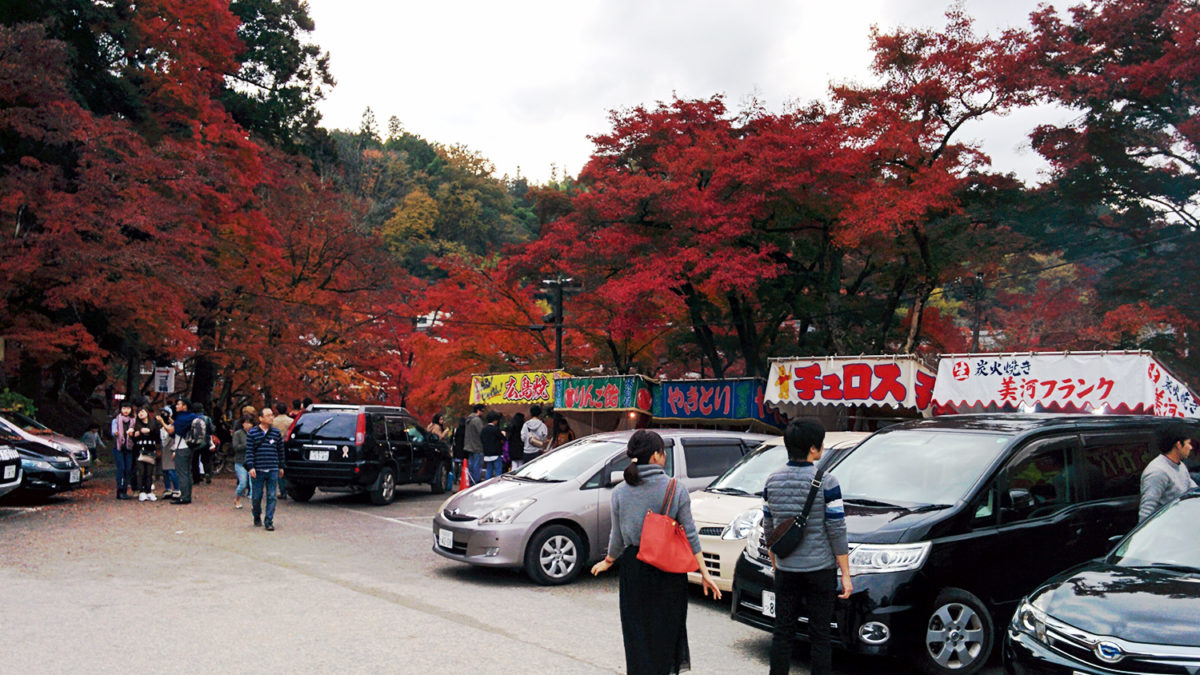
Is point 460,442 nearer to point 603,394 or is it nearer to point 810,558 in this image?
point 603,394

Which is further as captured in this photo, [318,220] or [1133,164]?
[318,220]

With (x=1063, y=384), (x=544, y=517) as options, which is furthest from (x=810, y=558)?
(x=1063, y=384)

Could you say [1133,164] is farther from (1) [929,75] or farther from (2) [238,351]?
(2) [238,351]

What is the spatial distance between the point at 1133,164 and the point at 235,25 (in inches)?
888

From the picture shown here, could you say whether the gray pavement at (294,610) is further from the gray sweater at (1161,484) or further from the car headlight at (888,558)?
the gray sweater at (1161,484)

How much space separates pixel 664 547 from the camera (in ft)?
16.5

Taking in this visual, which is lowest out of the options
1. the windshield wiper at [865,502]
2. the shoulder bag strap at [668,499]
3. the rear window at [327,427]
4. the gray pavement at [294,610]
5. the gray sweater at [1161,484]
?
the gray pavement at [294,610]

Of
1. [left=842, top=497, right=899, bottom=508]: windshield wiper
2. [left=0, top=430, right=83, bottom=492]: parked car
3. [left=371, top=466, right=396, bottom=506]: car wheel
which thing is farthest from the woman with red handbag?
[left=0, top=430, right=83, bottom=492]: parked car

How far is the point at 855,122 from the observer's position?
65.6 ft

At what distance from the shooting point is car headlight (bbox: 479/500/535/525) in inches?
368

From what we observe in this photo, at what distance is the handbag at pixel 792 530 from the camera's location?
5.30 meters

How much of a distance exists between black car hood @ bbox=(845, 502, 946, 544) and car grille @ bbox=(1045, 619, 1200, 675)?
155cm

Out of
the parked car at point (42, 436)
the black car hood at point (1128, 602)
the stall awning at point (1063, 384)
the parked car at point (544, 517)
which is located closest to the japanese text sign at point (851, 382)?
the stall awning at point (1063, 384)

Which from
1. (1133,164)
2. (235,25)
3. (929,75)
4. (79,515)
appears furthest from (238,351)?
(1133,164)
